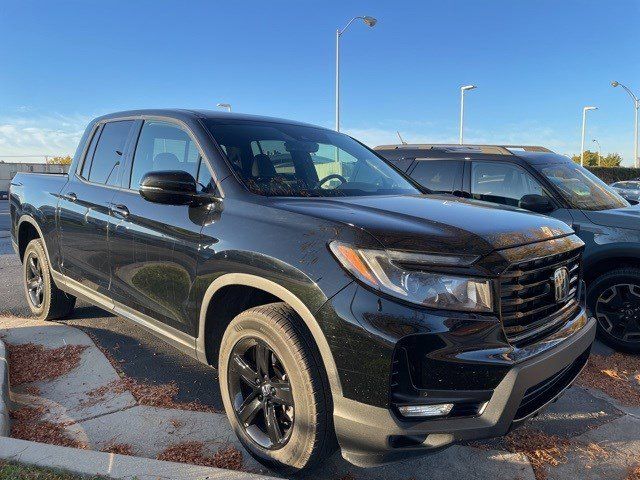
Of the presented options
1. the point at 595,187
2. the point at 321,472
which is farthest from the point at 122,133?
the point at 595,187

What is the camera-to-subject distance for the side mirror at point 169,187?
289cm

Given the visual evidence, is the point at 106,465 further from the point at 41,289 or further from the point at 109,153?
the point at 41,289

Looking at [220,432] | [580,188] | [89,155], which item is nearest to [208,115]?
[89,155]

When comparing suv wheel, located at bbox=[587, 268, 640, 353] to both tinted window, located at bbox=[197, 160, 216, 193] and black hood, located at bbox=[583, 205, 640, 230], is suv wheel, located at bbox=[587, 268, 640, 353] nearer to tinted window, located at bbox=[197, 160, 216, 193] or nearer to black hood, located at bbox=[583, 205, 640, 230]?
black hood, located at bbox=[583, 205, 640, 230]

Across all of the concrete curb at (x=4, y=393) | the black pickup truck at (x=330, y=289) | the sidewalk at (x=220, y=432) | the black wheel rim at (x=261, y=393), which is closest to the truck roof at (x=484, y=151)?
the black pickup truck at (x=330, y=289)

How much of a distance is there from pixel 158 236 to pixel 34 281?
9.34ft

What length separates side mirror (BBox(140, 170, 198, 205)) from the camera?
2.89 meters

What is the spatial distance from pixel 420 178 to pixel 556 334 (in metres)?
3.68

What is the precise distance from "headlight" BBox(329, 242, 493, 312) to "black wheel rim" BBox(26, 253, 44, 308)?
4.03 meters

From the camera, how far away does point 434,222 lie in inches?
96.0

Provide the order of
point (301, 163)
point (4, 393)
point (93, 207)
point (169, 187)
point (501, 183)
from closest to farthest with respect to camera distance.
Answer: point (169, 187) → point (4, 393) → point (301, 163) → point (93, 207) → point (501, 183)

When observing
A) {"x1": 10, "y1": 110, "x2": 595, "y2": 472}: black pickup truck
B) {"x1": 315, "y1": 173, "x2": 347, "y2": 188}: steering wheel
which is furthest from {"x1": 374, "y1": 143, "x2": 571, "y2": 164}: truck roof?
{"x1": 315, "y1": 173, "x2": 347, "y2": 188}: steering wheel

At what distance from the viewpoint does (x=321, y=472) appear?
2.75 meters

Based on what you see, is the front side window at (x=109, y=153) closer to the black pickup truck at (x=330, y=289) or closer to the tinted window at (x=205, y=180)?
the black pickup truck at (x=330, y=289)
